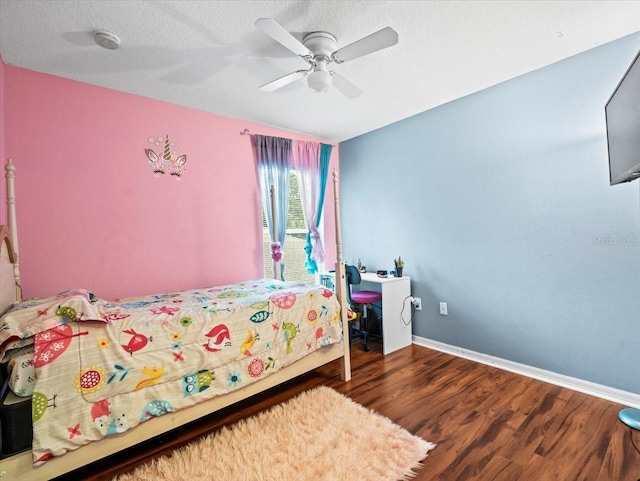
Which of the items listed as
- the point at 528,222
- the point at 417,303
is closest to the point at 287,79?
the point at 528,222

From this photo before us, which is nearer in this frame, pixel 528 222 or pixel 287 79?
pixel 287 79

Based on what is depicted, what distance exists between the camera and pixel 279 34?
59.8 inches

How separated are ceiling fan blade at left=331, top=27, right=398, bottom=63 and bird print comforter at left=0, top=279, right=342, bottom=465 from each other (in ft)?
5.16

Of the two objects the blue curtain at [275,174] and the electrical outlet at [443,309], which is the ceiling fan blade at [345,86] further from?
the electrical outlet at [443,309]

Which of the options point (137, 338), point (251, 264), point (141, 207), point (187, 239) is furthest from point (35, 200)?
point (251, 264)

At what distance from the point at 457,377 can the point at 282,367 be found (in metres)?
1.45

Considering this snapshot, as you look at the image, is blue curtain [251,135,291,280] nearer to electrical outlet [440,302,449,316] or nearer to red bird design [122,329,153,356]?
electrical outlet [440,302,449,316]

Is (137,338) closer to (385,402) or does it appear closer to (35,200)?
(35,200)

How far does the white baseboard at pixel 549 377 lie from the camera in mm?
2031

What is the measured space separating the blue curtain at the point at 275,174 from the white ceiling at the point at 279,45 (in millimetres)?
604

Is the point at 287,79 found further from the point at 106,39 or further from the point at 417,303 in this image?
the point at 417,303

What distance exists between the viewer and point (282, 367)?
207cm

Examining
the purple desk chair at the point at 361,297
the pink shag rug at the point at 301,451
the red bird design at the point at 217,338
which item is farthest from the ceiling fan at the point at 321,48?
the pink shag rug at the point at 301,451

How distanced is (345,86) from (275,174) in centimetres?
123
